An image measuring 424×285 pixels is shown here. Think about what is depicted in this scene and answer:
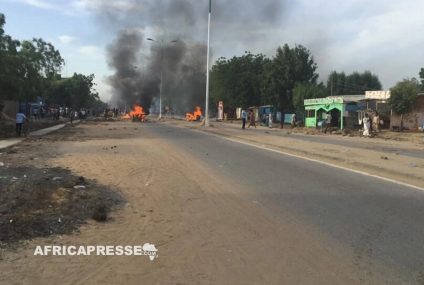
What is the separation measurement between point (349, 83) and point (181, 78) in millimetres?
42443

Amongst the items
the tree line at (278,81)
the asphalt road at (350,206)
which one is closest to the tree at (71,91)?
the tree line at (278,81)

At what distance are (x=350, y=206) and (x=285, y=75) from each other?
58.4m

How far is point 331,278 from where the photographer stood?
17.5ft

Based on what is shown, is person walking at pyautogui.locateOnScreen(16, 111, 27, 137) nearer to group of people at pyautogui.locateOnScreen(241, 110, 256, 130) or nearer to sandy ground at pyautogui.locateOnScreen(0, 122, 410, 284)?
group of people at pyautogui.locateOnScreen(241, 110, 256, 130)

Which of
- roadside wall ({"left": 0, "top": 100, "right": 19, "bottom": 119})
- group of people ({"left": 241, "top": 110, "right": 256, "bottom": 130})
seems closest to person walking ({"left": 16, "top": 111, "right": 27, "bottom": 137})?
group of people ({"left": 241, "top": 110, "right": 256, "bottom": 130})

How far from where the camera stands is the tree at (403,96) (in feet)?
144

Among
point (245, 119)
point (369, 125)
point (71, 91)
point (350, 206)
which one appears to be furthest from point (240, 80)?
point (350, 206)

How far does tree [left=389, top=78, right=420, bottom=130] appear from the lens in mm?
43938

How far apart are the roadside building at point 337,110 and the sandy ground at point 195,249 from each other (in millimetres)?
37237

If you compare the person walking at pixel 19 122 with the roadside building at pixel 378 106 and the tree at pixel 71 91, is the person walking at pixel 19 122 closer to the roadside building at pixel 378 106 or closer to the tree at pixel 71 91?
the roadside building at pixel 378 106

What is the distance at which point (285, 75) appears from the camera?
66438mm

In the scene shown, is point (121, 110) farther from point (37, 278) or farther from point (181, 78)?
point (37, 278)

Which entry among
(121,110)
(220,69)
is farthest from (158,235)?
(121,110)

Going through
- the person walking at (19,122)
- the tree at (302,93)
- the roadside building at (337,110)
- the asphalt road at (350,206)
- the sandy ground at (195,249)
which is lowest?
the sandy ground at (195,249)
